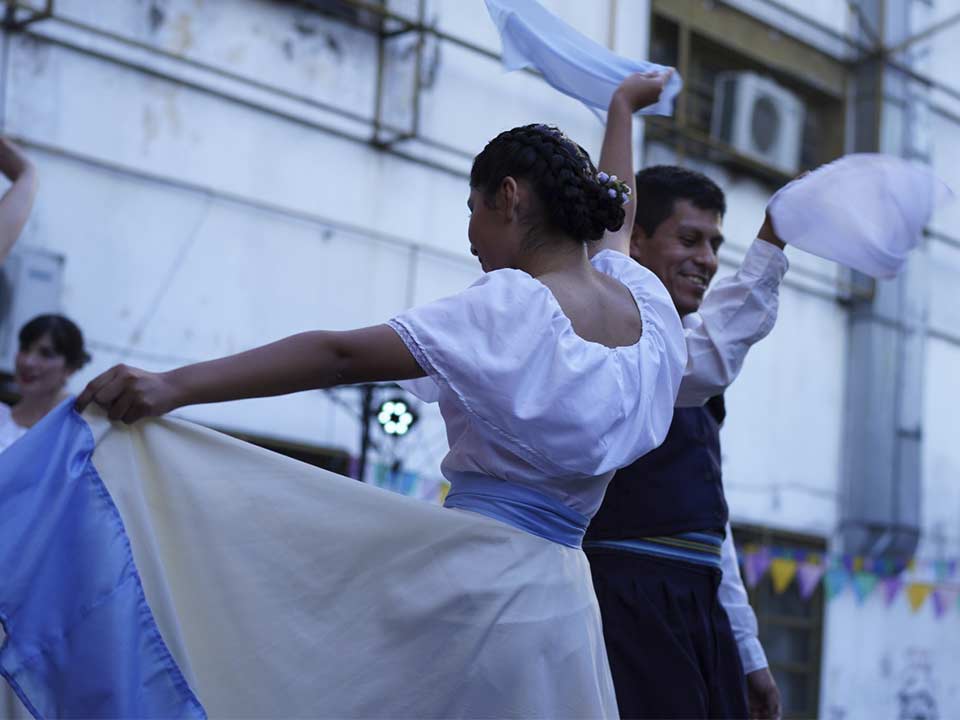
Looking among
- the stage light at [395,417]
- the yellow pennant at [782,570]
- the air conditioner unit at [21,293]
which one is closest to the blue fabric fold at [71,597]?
the air conditioner unit at [21,293]

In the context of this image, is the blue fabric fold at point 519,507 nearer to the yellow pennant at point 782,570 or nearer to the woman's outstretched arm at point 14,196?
the woman's outstretched arm at point 14,196

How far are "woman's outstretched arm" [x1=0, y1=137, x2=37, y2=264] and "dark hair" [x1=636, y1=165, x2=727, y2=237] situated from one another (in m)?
1.47

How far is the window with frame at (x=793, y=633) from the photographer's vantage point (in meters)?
11.3

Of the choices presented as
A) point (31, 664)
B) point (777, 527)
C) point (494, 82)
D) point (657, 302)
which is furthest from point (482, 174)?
point (777, 527)

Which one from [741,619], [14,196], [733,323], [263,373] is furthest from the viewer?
[14,196]

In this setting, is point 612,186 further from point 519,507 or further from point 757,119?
point 757,119

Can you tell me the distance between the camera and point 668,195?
3279mm

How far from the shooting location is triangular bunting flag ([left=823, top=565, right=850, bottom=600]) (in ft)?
37.3

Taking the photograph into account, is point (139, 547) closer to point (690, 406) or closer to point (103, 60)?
point (690, 406)

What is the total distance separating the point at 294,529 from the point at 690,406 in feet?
3.78

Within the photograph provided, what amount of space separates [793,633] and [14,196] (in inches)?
361

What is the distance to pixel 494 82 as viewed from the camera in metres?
9.68

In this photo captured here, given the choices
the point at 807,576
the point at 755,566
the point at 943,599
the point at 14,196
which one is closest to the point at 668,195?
the point at 14,196

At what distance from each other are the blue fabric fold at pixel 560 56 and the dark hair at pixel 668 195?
16cm
